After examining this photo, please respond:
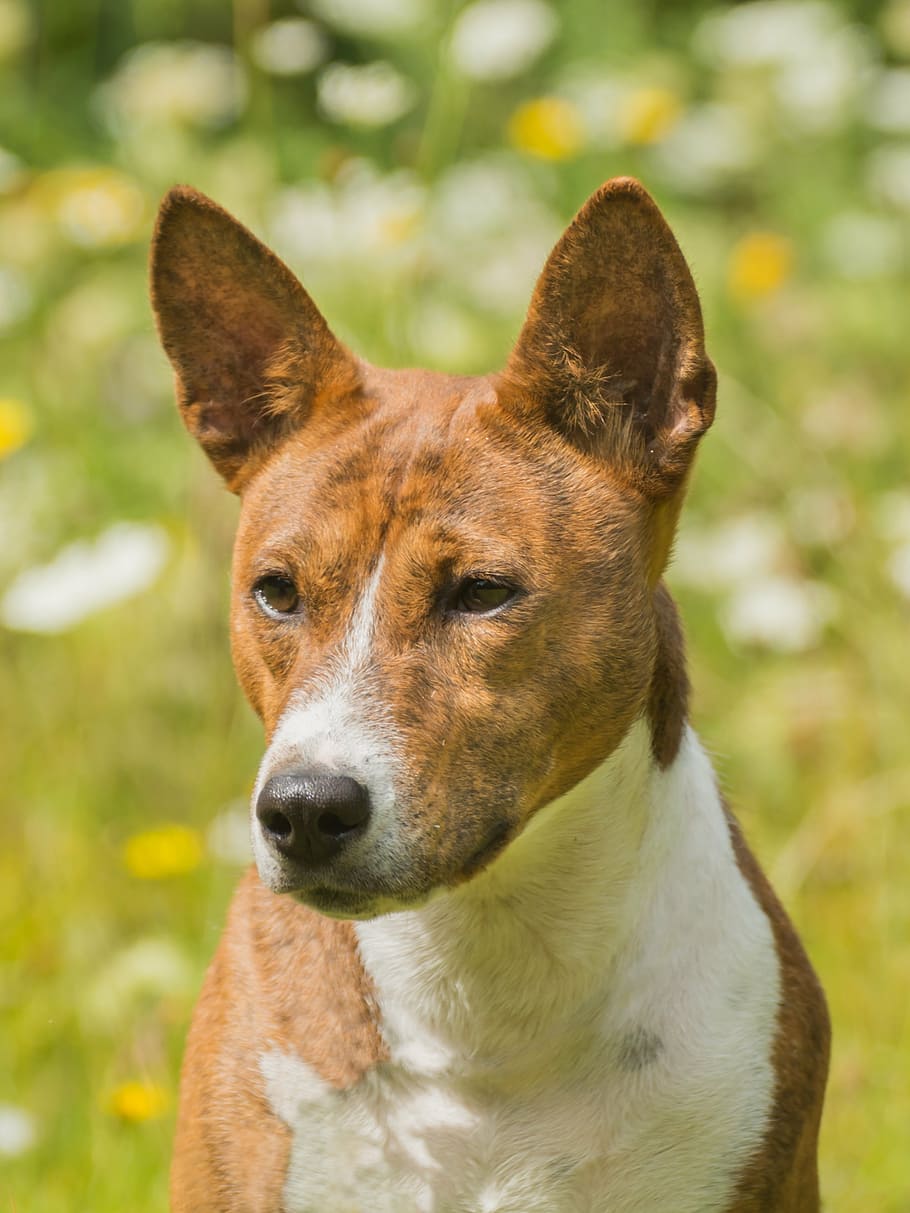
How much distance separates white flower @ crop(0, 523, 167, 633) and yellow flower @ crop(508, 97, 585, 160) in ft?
6.97

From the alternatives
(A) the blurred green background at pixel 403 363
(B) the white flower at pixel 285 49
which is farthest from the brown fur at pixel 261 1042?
(B) the white flower at pixel 285 49

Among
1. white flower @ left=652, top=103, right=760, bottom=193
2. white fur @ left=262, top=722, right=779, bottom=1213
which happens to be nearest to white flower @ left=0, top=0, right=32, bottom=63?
white flower @ left=652, top=103, right=760, bottom=193

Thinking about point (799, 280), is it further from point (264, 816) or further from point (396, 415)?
point (264, 816)

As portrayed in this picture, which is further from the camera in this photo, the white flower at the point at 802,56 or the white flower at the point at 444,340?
the white flower at the point at 802,56

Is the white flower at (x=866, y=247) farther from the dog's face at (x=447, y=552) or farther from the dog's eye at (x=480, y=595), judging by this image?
the dog's eye at (x=480, y=595)

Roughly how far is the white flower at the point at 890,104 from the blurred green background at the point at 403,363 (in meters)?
0.03

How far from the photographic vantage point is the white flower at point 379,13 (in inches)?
253

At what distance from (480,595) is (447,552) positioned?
85 millimetres

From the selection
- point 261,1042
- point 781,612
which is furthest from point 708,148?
point 261,1042

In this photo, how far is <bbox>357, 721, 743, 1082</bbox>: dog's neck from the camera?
10.9 ft

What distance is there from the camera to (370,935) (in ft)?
11.2

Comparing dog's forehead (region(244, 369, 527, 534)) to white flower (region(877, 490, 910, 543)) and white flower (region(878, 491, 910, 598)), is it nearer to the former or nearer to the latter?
white flower (region(878, 491, 910, 598))

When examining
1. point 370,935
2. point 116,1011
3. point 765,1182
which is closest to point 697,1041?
point 765,1182

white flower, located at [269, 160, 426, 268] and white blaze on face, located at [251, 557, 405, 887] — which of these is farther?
white flower, located at [269, 160, 426, 268]
